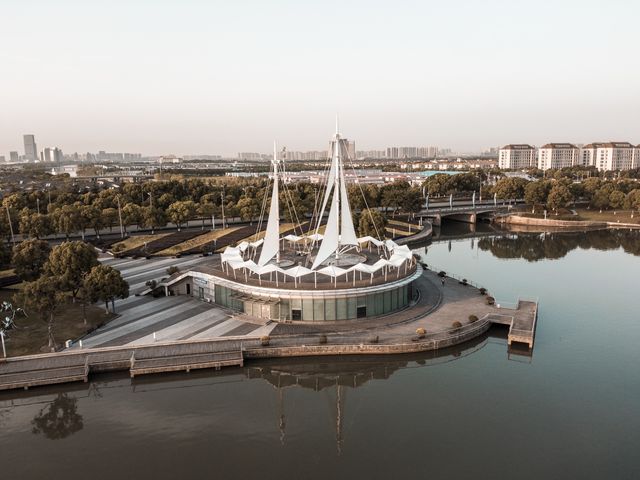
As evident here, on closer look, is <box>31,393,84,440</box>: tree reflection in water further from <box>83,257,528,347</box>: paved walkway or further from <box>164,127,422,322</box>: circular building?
<box>164,127,422,322</box>: circular building

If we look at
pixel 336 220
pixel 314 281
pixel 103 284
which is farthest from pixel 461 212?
pixel 103 284

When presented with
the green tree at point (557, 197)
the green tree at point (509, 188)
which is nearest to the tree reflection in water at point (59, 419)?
the green tree at point (557, 197)

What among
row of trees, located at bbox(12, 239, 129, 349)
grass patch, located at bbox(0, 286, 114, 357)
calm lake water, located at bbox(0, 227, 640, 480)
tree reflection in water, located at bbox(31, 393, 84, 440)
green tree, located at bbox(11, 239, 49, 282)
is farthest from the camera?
green tree, located at bbox(11, 239, 49, 282)

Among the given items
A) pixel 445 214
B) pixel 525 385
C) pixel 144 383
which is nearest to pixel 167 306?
pixel 144 383

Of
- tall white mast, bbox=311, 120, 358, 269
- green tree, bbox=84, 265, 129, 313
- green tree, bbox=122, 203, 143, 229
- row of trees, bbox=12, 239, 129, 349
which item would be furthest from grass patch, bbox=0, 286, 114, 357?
green tree, bbox=122, 203, 143, 229

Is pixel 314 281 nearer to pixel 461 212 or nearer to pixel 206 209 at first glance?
pixel 206 209

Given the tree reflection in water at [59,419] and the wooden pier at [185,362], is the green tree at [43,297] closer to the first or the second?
the tree reflection in water at [59,419]
